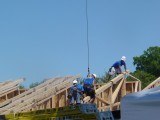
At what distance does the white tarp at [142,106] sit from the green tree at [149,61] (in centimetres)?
4760

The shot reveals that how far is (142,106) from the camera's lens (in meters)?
5.21

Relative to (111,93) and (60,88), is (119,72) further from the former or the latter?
(60,88)

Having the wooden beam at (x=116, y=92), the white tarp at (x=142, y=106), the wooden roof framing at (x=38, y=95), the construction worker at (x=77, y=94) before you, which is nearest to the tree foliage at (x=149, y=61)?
the wooden roof framing at (x=38, y=95)

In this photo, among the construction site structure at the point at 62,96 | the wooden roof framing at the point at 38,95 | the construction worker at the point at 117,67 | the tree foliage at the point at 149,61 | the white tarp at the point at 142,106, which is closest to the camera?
the white tarp at the point at 142,106

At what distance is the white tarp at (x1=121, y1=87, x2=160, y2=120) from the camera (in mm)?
4980

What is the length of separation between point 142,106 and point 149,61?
166 feet

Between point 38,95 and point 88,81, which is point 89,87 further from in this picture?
point 38,95

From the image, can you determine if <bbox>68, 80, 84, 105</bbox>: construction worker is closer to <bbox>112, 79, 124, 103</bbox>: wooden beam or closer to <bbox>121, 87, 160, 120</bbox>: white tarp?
<bbox>112, 79, 124, 103</bbox>: wooden beam

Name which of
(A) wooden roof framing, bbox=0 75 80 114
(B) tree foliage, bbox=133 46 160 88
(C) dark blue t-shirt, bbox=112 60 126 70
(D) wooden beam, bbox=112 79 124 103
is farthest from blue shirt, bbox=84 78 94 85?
(B) tree foliage, bbox=133 46 160 88

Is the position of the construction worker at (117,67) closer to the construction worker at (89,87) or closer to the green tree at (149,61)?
the construction worker at (89,87)

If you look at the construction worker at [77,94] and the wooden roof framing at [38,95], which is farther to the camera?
the wooden roof framing at [38,95]

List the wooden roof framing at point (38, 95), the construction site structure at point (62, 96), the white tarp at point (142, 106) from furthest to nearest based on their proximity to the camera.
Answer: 1. the wooden roof framing at point (38, 95)
2. the construction site structure at point (62, 96)
3. the white tarp at point (142, 106)

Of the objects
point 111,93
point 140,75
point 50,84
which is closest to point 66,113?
point 111,93

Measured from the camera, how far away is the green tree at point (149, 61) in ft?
174
